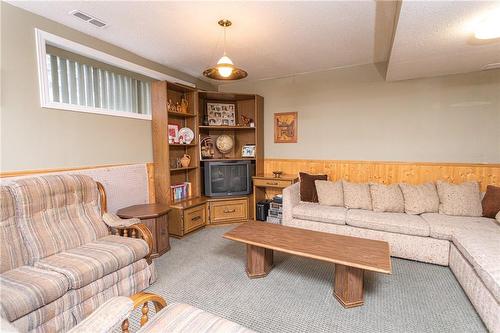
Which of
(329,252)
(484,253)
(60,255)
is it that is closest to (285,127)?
(329,252)

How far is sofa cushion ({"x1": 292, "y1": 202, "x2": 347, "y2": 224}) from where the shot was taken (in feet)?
9.96

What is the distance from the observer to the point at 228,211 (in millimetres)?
3941

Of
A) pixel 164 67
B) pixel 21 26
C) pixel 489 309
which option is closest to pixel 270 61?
pixel 164 67

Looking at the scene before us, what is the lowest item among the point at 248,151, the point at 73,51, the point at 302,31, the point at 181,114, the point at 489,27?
the point at 248,151

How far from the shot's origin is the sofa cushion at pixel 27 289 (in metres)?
1.40

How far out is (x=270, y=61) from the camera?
3486 mm

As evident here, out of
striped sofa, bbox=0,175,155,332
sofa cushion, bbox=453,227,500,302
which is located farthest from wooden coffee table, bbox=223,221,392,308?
striped sofa, bbox=0,175,155,332

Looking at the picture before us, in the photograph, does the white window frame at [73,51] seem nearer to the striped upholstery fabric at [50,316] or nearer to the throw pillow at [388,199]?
the striped upholstery fabric at [50,316]

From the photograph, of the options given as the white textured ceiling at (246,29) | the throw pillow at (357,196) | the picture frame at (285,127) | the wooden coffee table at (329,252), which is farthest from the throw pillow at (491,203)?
the picture frame at (285,127)

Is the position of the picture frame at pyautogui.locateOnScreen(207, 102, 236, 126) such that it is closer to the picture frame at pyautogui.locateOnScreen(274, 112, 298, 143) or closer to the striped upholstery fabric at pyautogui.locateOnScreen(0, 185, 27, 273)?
the picture frame at pyautogui.locateOnScreen(274, 112, 298, 143)

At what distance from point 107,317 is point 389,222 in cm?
277

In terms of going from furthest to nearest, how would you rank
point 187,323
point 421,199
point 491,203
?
point 421,199, point 491,203, point 187,323

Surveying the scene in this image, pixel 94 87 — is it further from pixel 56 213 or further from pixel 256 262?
pixel 256 262

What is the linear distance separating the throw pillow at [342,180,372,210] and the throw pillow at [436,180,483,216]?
797 mm
